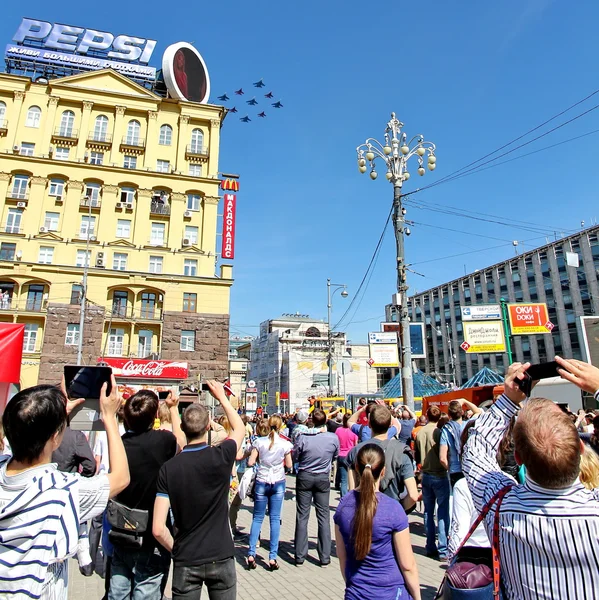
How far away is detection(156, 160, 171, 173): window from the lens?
3744cm

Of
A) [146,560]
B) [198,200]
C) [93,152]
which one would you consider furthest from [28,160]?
[146,560]

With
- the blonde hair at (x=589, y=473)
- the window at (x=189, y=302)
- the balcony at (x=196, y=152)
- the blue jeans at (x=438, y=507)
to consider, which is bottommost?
the blue jeans at (x=438, y=507)

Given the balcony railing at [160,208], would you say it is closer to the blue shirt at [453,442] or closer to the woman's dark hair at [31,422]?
the blue shirt at [453,442]

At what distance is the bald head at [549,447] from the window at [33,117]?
4295cm

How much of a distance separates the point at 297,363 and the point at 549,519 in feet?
274

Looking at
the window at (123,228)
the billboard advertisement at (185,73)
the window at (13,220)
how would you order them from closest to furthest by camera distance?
the window at (13,220), the window at (123,228), the billboard advertisement at (185,73)

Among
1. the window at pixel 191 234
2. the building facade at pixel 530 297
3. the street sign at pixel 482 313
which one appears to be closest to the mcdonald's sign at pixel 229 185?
the window at pixel 191 234

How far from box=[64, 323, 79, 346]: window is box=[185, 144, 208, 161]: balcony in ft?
55.4

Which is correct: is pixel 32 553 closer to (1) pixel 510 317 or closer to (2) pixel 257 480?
(2) pixel 257 480

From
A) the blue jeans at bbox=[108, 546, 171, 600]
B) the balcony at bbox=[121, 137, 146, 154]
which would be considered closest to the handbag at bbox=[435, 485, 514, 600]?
the blue jeans at bbox=[108, 546, 171, 600]

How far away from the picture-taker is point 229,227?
119 feet

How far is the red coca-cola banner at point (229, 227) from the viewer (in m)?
35.9

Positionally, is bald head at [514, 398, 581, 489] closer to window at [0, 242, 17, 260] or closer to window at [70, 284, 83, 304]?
window at [70, 284, 83, 304]

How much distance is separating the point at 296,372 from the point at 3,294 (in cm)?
5813
